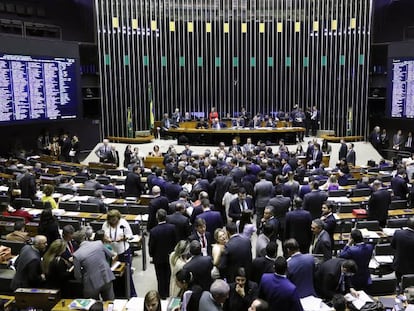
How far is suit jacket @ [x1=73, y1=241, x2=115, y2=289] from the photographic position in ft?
17.7

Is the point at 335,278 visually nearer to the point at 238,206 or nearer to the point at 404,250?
the point at 404,250

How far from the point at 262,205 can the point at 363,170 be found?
17.9ft

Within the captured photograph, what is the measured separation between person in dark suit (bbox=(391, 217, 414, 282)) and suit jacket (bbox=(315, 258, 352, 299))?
54.6 inches

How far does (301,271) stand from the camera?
508cm

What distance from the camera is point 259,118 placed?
66.8 feet

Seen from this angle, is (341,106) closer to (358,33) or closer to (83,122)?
(358,33)

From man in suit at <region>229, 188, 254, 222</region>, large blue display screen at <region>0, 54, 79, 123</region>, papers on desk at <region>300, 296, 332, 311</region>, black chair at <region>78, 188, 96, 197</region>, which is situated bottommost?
papers on desk at <region>300, 296, 332, 311</region>

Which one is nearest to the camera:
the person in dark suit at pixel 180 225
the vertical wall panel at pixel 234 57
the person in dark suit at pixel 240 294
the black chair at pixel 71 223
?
the person in dark suit at pixel 240 294

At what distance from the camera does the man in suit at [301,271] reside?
5.08 m

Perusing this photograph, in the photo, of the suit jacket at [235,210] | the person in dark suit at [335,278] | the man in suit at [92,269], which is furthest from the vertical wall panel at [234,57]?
the person in dark suit at [335,278]

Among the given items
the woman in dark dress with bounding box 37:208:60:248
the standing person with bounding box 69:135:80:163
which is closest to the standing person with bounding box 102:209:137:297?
the woman in dark dress with bounding box 37:208:60:248

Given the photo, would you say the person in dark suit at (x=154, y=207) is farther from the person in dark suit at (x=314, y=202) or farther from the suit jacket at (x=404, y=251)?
the suit jacket at (x=404, y=251)

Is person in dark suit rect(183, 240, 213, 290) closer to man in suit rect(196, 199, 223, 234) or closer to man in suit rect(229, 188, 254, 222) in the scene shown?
man in suit rect(196, 199, 223, 234)

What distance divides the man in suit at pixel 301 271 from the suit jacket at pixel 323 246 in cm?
86
